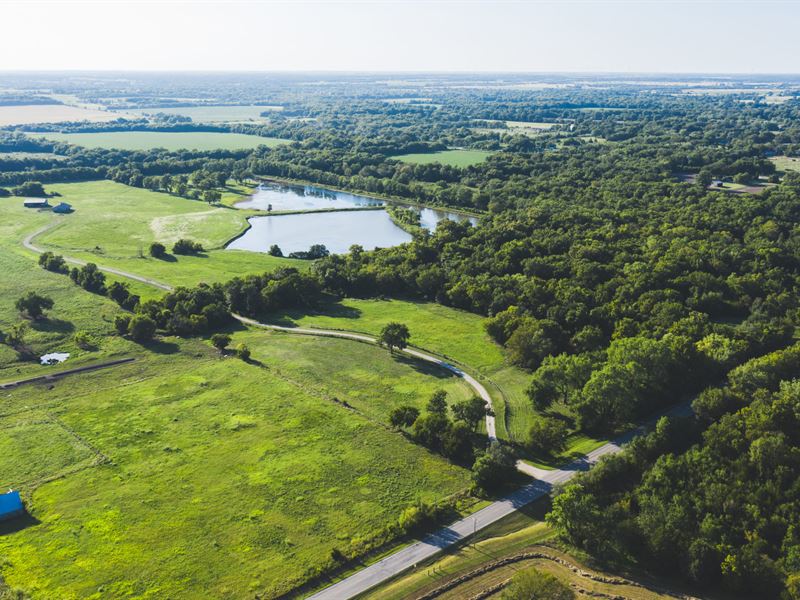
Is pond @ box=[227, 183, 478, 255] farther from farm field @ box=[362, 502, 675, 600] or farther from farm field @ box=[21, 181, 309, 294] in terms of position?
farm field @ box=[362, 502, 675, 600]

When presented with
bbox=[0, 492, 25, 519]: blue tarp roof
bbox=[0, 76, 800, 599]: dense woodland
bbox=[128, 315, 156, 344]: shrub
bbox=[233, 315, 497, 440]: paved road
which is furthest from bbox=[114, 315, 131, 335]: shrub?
bbox=[0, 492, 25, 519]: blue tarp roof

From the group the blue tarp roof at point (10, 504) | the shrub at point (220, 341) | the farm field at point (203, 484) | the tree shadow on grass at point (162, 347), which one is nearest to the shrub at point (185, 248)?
the tree shadow on grass at point (162, 347)

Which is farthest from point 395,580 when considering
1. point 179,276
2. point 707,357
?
point 179,276

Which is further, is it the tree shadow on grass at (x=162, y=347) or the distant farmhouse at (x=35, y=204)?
the distant farmhouse at (x=35, y=204)

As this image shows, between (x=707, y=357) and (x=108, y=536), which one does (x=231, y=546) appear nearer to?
(x=108, y=536)

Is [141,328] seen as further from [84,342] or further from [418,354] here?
[418,354]

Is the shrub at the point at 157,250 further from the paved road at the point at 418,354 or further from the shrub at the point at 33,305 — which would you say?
the paved road at the point at 418,354
